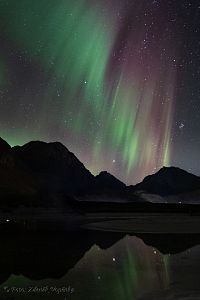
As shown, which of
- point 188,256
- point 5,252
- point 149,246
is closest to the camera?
point 188,256

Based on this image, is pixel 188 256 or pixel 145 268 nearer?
pixel 145 268

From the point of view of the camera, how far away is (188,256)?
30766 mm

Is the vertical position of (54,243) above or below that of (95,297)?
above

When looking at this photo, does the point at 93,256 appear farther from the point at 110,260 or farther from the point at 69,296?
the point at 69,296

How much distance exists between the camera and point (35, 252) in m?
33.4

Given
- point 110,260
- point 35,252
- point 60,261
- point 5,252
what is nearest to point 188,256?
point 110,260

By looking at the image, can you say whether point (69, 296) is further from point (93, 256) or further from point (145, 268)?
point (93, 256)

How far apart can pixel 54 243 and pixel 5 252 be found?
313 inches

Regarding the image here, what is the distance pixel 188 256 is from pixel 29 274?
42.2 ft

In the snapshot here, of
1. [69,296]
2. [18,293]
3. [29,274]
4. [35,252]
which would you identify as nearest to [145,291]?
[69,296]

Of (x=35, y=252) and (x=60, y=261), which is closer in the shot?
(x=60, y=261)

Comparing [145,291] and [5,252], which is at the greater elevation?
[5,252]

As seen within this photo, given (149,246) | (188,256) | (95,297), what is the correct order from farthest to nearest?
1. (149,246)
2. (188,256)
3. (95,297)

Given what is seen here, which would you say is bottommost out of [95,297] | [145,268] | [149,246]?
[95,297]
